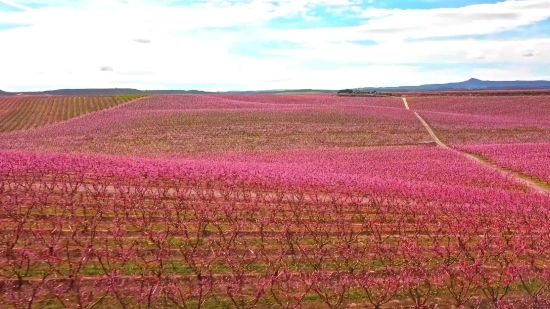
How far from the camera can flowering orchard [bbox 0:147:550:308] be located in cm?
1209

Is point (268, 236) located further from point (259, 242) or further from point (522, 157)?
point (522, 157)

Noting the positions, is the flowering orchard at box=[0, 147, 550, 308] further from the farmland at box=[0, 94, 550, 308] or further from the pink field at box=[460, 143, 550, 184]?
the pink field at box=[460, 143, 550, 184]

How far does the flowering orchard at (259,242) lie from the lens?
1209cm

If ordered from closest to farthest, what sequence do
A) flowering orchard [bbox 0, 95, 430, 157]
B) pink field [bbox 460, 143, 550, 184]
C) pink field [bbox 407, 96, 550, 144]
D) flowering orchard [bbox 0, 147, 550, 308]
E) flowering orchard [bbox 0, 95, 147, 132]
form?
flowering orchard [bbox 0, 147, 550, 308] → pink field [bbox 460, 143, 550, 184] → flowering orchard [bbox 0, 95, 430, 157] → pink field [bbox 407, 96, 550, 144] → flowering orchard [bbox 0, 95, 147, 132]

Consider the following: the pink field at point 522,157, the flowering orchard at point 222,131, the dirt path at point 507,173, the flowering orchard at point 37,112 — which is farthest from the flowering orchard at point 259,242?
the flowering orchard at point 37,112

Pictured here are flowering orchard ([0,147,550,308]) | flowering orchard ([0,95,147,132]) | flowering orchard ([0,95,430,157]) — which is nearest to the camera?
flowering orchard ([0,147,550,308])

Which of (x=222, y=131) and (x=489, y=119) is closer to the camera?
(x=222, y=131)

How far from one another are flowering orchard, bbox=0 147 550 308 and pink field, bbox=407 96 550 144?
3494 centimetres

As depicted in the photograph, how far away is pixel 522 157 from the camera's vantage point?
4034 cm

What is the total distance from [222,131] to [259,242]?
42634mm

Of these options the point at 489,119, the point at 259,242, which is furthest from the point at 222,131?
the point at 259,242

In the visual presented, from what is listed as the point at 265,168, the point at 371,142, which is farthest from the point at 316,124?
the point at 265,168

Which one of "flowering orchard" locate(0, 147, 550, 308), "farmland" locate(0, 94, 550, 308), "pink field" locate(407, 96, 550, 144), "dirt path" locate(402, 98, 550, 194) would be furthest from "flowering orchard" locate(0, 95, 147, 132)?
Answer: "pink field" locate(407, 96, 550, 144)

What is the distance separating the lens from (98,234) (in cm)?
1561
